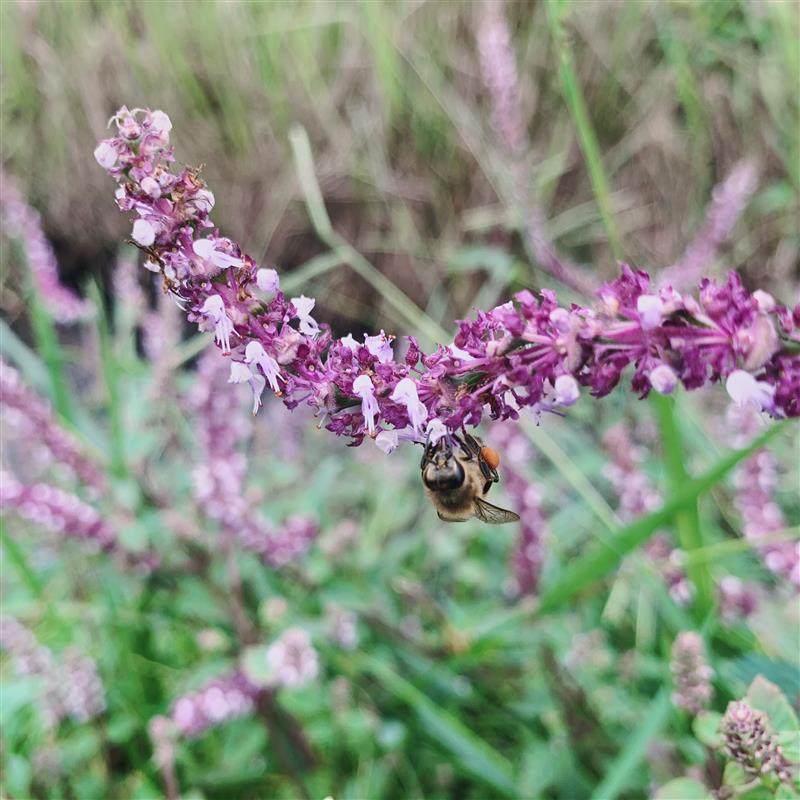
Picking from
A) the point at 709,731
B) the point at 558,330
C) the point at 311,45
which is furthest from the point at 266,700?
the point at 311,45

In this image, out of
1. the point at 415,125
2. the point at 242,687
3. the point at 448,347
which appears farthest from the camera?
the point at 415,125

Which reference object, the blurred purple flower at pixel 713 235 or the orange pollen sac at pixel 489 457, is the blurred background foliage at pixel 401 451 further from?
the orange pollen sac at pixel 489 457

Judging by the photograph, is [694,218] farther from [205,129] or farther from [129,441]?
[129,441]

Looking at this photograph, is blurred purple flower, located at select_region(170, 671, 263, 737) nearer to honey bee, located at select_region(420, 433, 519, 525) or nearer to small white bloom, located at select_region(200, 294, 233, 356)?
honey bee, located at select_region(420, 433, 519, 525)

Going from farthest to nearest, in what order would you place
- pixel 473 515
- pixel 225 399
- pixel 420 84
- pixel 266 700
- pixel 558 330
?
pixel 420 84
pixel 225 399
pixel 266 700
pixel 473 515
pixel 558 330

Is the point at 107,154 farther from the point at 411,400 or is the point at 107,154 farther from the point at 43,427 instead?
the point at 43,427

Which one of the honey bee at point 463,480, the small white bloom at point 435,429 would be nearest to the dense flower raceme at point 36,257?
the honey bee at point 463,480

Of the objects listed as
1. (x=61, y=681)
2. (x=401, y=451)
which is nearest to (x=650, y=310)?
(x=61, y=681)
